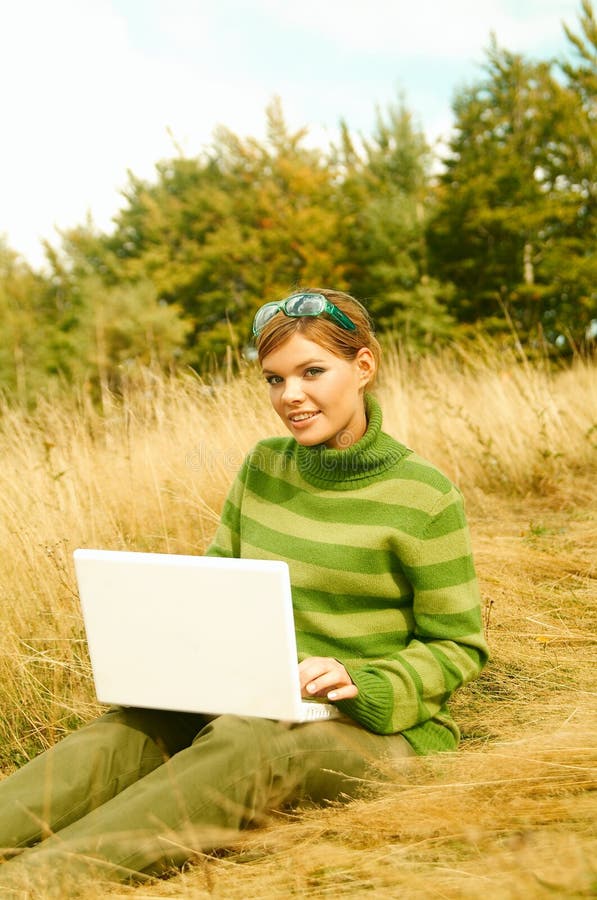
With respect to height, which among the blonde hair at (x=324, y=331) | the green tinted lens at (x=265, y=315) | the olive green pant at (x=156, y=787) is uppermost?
the green tinted lens at (x=265, y=315)

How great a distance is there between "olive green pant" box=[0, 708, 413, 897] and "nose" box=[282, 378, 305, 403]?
0.69 m

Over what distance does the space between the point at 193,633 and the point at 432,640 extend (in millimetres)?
556

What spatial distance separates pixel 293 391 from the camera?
1.97m

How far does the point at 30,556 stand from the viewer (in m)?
2.98

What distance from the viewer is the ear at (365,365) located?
2.07 meters

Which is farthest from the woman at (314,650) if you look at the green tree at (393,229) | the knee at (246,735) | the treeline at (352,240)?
the green tree at (393,229)

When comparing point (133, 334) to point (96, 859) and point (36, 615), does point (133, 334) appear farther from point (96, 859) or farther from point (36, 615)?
point (96, 859)


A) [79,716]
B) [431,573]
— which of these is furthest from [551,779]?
[79,716]

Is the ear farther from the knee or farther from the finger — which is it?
the knee

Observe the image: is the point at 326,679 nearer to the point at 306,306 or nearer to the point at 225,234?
the point at 306,306

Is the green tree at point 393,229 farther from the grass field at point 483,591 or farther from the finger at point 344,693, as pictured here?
the finger at point 344,693

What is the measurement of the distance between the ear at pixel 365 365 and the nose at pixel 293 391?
0.56ft

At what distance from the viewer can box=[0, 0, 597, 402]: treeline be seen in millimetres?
21219

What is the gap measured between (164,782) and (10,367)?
24490 mm
